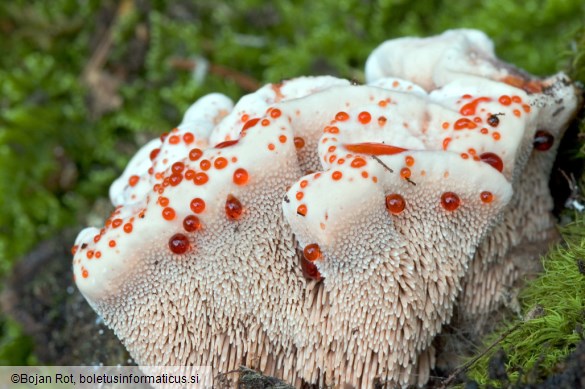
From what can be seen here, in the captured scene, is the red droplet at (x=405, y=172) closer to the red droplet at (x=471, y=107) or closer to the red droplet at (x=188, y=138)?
the red droplet at (x=471, y=107)

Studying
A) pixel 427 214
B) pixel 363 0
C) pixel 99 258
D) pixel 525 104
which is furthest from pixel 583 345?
pixel 363 0

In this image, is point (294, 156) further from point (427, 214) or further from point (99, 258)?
point (99, 258)

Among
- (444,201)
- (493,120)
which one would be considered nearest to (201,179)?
(444,201)

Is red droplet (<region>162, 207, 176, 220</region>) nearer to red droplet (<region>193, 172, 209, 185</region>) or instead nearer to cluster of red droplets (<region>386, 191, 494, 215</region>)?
red droplet (<region>193, 172, 209, 185</region>)

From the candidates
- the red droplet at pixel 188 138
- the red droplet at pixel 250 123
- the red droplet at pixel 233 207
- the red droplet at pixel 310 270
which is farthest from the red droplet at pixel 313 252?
the red droplet at pixel 188 138

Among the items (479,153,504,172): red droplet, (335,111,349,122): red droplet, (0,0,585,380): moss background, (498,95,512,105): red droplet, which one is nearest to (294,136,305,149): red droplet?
(335,111,349,122): red droplet

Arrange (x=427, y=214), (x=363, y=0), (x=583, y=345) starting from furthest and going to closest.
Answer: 1. (x=363, y=0)
2. (x=427, y=214)
3. (x=583, y=345)
